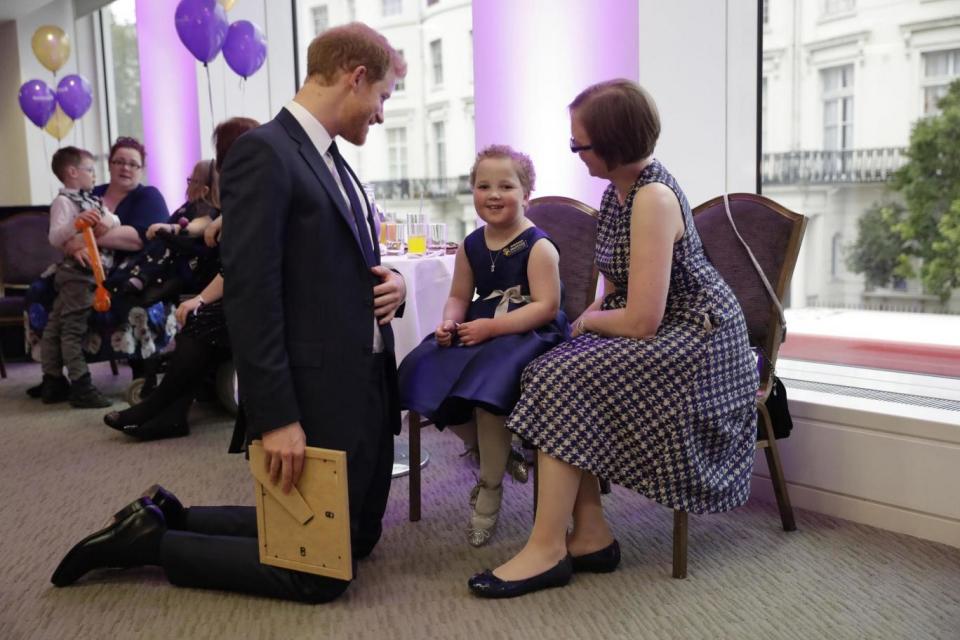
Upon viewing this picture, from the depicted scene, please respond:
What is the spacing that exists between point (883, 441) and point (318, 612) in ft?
5.23

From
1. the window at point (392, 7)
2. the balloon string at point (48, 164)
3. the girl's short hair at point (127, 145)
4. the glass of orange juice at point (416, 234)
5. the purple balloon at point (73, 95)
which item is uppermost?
the window at point (392, 7)

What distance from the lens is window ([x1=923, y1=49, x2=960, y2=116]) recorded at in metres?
2.86

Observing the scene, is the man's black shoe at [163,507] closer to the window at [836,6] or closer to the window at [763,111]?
the window at [763,111]

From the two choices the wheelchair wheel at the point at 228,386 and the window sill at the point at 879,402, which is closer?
the window sill at the point at 879,402

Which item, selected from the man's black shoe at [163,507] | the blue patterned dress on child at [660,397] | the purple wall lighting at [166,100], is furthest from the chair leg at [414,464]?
the purple wall lighting at [166,100]

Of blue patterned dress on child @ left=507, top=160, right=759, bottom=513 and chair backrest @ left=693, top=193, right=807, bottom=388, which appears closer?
blue patterned dress on child @ left=507, top=160, right=759, bottom=513

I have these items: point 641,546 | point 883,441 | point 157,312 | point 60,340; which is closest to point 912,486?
point 883,441

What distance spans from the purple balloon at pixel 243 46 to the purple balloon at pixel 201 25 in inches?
5.4

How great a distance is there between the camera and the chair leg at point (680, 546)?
2082mm

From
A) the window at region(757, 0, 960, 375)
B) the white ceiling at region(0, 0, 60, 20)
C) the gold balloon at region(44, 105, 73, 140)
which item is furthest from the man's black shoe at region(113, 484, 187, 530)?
the white ceiling at region(0, 0, 60, 20)

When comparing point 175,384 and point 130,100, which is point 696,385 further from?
point 130,100

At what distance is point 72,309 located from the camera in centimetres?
426

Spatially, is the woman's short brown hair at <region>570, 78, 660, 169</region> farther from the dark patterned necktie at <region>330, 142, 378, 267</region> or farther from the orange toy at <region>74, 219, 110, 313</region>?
the orange toy at <region>74, 219, 110, 313</region>

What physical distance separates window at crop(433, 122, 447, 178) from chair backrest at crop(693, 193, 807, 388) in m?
4.00
